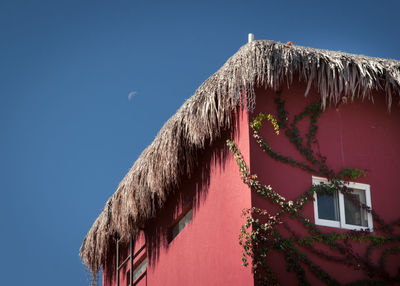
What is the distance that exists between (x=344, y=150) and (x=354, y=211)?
2.29 feet

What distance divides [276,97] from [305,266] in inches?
77.1

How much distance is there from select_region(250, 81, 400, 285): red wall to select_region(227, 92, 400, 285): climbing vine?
0.07 m

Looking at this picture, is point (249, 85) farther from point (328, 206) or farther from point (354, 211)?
point (354, 211)

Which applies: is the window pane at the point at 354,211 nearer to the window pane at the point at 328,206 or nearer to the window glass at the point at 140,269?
the window pane at the point at 328,206

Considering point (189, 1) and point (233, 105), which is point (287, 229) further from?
point (189, 1)

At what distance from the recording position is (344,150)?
9.52m

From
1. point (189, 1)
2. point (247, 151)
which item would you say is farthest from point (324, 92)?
point (189, 1)

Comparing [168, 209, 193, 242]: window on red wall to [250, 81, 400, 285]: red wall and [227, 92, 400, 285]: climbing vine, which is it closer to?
[227, 92, 400, 285]: climbing vine

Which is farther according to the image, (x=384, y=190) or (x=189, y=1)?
(x=189, y=1)

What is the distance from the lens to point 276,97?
9.53 meters

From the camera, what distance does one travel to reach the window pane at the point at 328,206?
30.1 feet

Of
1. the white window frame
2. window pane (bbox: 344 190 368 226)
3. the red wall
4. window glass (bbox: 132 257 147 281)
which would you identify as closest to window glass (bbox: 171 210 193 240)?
window glass (bbox: 132 257 147 281)

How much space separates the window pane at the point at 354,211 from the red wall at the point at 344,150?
7.1 inches

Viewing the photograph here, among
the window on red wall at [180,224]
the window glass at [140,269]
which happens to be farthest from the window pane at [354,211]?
the window glass at [140,269]
